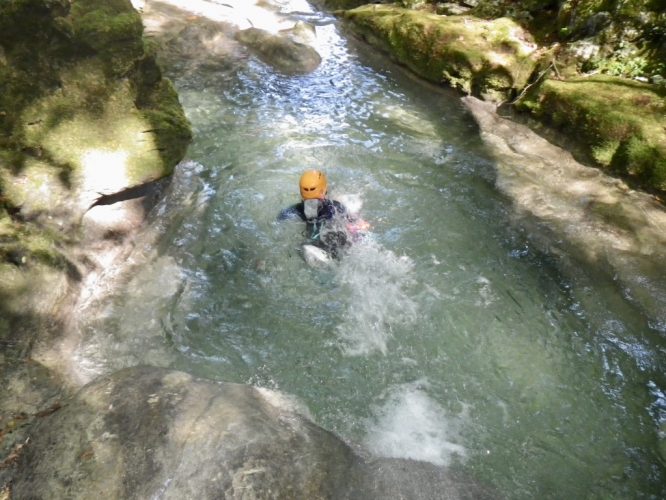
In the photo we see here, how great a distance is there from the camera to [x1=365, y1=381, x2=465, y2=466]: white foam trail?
405 cm

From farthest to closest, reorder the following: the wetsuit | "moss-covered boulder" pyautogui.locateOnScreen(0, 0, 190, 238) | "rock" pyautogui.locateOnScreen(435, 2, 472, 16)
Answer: "rock" pyautogui.locateOnScreen(435, 2, 472, 16) → the wetsuit → "moss-covered boulder" pyautogui.locateOnScreen(0, 0, 190, 238)

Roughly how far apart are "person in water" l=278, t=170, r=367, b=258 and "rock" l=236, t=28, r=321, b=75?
282 inches

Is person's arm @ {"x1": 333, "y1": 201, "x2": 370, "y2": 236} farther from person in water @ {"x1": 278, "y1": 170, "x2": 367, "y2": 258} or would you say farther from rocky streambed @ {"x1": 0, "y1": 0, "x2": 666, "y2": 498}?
rocky streambed @ {"x1": 0, "y1": 0, "x2": 666, "y2": 498}

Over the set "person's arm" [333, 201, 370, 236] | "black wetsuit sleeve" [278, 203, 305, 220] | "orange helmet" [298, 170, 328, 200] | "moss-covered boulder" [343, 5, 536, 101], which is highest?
"moss-covered boulder" [343, 5, 536, 101]

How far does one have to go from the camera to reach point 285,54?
484 inches

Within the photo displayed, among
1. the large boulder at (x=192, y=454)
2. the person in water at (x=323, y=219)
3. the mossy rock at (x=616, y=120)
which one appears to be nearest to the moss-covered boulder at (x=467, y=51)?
the mossy rock at (x=616, y=120)

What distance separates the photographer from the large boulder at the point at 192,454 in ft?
9.54

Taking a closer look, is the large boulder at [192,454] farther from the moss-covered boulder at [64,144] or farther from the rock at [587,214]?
the rock at [587,214]

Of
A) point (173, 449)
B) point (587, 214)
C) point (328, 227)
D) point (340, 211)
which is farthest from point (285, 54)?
point (173, 449)

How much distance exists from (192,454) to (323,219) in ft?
12.0

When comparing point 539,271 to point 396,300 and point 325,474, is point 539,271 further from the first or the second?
point 325,474

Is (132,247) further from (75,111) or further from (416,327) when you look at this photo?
(416,327)

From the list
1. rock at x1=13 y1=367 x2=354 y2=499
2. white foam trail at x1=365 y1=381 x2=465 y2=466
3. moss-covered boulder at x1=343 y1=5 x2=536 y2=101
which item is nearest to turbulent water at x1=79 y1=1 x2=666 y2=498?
white foam trail at x1=365 y1=381 x2=465 y2=466

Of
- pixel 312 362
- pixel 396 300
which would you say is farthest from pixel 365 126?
pixel 312 362
